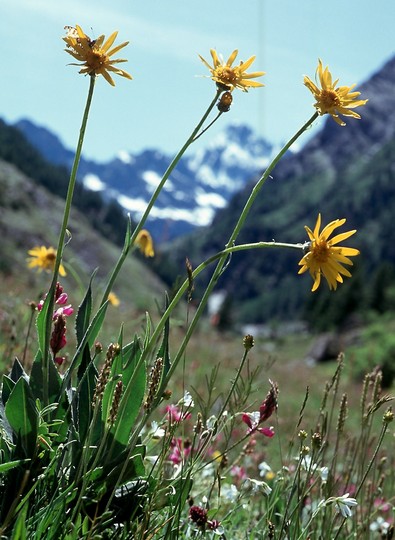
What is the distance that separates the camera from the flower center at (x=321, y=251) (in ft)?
5.85

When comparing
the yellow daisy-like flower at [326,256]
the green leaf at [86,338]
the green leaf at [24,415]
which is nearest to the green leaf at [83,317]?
the green leaf at [86,338]

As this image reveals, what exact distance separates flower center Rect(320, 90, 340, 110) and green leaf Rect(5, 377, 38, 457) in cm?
111

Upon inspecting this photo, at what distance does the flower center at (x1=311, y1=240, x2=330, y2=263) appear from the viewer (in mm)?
1782

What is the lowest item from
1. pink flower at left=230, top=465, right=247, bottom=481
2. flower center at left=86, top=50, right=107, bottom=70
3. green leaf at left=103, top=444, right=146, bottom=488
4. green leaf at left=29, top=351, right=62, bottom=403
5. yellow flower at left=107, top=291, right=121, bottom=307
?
pink flower at left=230, top=465, right=247, bottom=481

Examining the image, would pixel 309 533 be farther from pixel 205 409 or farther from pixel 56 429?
pixel 56 429

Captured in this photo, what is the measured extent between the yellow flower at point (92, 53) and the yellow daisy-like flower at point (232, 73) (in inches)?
9.7

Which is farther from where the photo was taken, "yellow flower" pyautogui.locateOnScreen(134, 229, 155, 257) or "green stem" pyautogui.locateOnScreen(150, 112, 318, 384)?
"yellow flower" pyautogui.locateOnScreen(134, 229, 155, 257)

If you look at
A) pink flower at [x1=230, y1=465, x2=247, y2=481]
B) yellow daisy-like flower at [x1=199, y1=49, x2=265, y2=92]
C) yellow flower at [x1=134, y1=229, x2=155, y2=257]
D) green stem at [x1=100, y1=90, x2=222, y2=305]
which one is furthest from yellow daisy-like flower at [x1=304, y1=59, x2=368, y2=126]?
yellow flower at [x1=134, y1=229, x2=155, y2=257]

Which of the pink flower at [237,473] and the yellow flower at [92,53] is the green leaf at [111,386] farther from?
the pink flower at [237,473]

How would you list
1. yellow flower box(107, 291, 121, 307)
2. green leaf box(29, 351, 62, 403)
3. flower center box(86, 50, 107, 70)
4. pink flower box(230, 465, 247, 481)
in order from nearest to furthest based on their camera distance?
flower center box(86, 50, 107, 70) < green leaf box(29, 351, 62, 403) < pink flower box(230, 465, 247, 481) < yellow flower box(107, 291, 121, 307)

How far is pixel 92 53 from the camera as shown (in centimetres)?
184

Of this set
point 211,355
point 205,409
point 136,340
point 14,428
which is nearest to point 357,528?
point 205,409

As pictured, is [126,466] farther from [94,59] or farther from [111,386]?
[94,59]

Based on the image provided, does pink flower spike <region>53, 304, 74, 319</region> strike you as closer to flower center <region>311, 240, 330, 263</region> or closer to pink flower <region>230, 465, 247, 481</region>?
flower center <region>311, 240, 330, 263</region>
